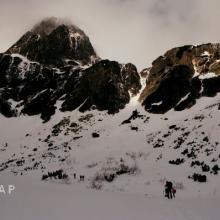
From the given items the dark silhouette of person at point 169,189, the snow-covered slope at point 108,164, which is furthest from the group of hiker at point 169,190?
the snow-covered slope at point 108,164

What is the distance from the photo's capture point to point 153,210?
1983 centimetres

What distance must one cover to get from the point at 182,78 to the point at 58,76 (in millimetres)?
36059

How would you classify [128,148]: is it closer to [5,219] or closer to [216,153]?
[216,153]

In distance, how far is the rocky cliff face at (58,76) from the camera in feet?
280

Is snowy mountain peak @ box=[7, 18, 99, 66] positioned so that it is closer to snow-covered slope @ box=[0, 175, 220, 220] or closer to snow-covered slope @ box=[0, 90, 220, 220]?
snow-covered slope @ box=[0, 90, 220, 220]

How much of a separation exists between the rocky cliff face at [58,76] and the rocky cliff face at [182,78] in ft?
20.3

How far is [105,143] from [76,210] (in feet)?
125

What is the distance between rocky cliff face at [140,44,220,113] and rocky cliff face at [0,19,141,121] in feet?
20.3

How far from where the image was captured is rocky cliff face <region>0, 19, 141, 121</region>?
8538 centimetres

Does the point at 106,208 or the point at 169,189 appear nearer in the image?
the point at 106,208

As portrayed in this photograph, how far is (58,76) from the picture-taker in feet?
332

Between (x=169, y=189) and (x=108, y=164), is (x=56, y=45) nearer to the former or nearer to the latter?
(x=108, y=164)

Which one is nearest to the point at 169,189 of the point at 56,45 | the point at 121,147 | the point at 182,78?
the point at 121,147

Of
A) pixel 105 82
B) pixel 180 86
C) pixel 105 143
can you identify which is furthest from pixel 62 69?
pixel 105 143
